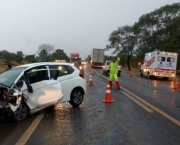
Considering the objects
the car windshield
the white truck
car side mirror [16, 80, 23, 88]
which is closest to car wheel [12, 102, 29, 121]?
car side mirror [16, 80, 23, 88]

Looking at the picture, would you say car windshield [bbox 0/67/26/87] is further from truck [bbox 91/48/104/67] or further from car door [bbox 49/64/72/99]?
truck [bbox 91/48/104/67]

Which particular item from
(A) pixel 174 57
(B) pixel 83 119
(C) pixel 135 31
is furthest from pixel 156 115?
(C) pixel 135 31

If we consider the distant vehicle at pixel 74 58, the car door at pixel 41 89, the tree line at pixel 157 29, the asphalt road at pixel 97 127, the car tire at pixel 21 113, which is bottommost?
the asphalt road at pixel 97 127

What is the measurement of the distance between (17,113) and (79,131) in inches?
76.3

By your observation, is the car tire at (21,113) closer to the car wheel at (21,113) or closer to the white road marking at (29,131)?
the car wheel at (21,113)

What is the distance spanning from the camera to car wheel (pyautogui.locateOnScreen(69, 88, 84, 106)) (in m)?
9.83

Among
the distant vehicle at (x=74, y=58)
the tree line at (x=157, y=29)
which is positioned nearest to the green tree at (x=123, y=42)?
the tree line at (x=157, y=29)

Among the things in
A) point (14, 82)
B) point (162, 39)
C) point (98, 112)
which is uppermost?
point (162, 39)

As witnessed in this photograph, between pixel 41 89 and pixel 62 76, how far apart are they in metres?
1.44

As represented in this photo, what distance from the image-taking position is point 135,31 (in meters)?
60.5

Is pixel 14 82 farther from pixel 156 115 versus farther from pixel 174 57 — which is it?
pixel 174 57

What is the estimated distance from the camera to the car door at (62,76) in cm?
919

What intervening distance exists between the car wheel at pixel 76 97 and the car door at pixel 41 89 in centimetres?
122

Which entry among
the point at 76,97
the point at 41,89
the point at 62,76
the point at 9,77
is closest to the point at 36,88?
A: the point at 41,89
